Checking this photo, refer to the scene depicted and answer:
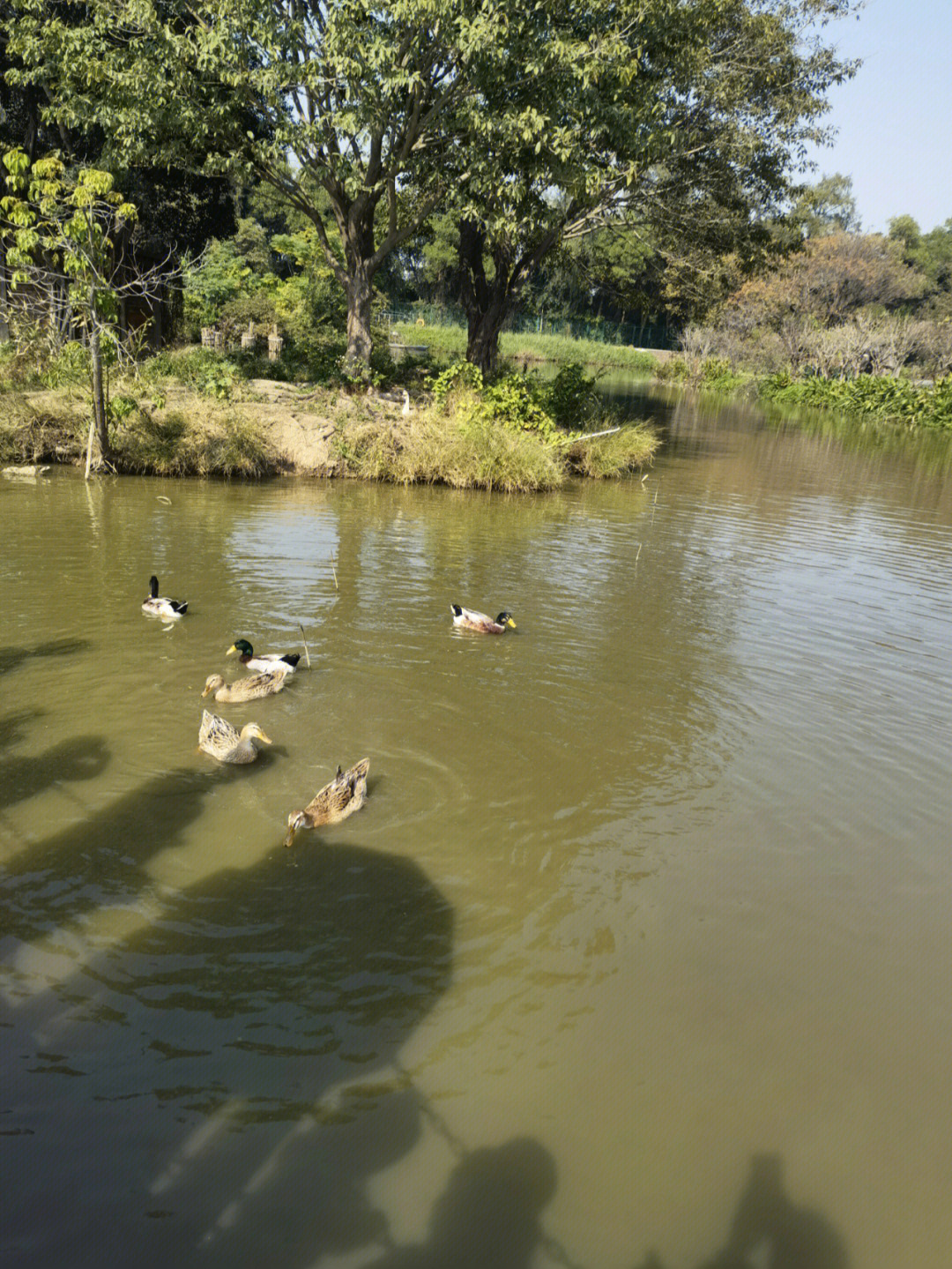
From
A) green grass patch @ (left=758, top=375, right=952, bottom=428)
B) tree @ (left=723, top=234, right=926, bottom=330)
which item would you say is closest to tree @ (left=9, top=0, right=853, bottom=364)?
green grass patch @ (left=758, top=375, right=952, bottom=428)

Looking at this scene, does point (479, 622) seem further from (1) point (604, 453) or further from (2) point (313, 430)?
(1) point (604, 453)

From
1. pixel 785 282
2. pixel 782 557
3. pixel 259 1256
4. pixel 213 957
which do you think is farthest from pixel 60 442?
pixel 785 282

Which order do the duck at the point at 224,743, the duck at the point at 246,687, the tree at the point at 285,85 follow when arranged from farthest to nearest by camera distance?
the tree at the point at 285,85, the duck at the point at 246,687, the duck at the point at 224,743

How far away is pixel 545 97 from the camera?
17156 millimetres

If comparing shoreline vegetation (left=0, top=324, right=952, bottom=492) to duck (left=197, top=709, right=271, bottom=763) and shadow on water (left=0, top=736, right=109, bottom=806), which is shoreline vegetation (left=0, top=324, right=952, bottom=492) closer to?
shadow on water (left=0, top=736, right=109, bottom=806)

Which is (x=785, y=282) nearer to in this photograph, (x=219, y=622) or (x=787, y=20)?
(x=787, y=20)

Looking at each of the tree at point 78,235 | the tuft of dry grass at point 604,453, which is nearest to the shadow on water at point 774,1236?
the tree at point 78,235

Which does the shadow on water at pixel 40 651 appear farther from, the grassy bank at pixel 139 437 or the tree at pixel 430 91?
the tree at pixel 430 91

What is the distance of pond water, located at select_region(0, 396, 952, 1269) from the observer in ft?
11.9

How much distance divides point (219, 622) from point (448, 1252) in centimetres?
726

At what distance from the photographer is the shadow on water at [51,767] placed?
627 cm

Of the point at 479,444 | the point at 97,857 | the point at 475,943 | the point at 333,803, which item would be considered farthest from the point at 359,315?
the point at 475,943

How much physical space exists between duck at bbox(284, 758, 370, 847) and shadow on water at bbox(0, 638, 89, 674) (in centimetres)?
375

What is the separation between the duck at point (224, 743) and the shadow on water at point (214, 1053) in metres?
0.99
